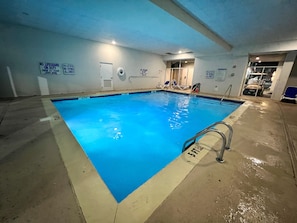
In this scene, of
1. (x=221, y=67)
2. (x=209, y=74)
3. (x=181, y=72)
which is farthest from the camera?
(x=181, y=72)

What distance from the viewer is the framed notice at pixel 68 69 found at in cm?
566

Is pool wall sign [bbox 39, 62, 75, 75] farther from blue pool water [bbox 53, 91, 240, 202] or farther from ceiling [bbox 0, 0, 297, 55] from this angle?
blue pool water [bbox 53, 91, 240, 202]

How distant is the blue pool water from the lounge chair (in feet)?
10.7

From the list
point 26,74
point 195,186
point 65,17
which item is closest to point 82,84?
point 26,74

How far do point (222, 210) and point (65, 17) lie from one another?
17.9ft

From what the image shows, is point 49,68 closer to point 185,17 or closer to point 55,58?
point 55,58

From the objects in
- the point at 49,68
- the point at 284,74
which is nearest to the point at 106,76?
the point at 49,68

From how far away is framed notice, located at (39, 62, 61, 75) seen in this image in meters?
5.13

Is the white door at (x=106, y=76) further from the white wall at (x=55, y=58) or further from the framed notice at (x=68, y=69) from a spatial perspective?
the framed notice at (x=68, y=69)

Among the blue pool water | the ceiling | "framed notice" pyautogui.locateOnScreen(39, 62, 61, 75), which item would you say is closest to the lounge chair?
the ceiling

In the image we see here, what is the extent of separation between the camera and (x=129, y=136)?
3041 mm

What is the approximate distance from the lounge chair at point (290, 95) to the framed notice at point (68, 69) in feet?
33.4

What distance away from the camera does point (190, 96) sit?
307 inches

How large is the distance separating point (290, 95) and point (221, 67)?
3.39 meters
